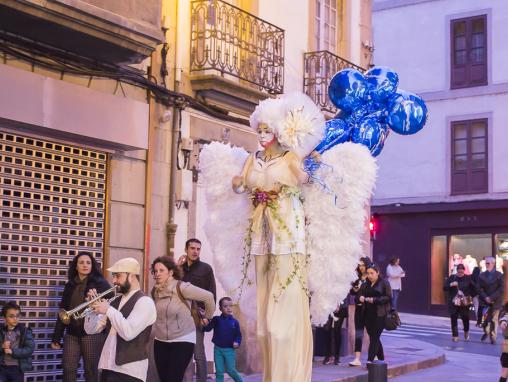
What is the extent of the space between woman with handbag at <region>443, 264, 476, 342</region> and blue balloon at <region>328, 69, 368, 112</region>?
1341 cm

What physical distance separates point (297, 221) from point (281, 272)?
0.40 meters

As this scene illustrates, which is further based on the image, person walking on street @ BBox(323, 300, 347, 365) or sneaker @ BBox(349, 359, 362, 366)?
person walking on street @ BBox(323, 300, 347, 365)

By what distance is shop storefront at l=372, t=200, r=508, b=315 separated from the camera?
99.4 ft

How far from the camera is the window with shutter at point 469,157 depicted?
3048 centimetres

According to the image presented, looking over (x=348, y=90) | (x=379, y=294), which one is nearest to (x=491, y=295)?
(x=379, y=294)

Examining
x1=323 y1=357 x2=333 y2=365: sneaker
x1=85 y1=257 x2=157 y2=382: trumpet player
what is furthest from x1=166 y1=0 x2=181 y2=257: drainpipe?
x1=85 y1=257 x2=157 y2=382: trumpet player

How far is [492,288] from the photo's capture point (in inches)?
852

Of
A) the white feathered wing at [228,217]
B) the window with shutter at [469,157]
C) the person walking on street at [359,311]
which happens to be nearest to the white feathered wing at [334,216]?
the white feathered wing at [228,217]

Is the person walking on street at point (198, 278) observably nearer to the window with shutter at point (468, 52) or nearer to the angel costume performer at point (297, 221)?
the angel costume performer at point (297, 221)

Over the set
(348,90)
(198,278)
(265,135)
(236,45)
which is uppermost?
(236,45)

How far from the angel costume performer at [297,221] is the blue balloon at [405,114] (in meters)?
1.33

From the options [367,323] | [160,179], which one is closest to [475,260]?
[367,323]

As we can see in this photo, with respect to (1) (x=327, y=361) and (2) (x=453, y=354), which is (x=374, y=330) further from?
(2) (x=453, y=354)

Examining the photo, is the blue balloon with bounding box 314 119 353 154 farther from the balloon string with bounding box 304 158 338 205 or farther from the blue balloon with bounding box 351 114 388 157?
the balloon string with bounding box 304 158 338 205
